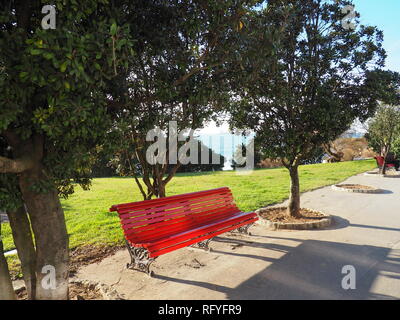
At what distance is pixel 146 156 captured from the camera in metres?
5.54

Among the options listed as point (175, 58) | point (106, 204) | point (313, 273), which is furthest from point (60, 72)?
point (106, 204)

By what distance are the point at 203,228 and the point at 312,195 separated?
6.87m

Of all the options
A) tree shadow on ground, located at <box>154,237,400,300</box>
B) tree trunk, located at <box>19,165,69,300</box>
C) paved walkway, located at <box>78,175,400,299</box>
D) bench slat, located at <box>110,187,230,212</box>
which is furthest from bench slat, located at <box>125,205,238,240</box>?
tree trunk, located at <box>19,165,69,300</box>

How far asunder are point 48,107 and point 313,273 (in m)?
4.15

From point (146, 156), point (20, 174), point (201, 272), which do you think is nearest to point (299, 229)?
point (201, 272)

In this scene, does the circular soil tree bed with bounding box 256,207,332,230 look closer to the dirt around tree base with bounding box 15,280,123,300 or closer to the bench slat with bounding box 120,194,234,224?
the bench slat with bounding box 120,194,234,224

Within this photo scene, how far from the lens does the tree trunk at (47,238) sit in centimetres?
301

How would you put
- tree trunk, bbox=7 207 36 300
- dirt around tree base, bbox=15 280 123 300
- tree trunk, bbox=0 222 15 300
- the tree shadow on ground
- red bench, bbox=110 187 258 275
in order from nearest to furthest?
tree trunk, bbox=0 222 15 300
tree trunk, bbox=7 207 36 300
dirt around tree base, bbox=15 280 123 300
the tree shadow on ground
red bench, bbox=110 187 258 275

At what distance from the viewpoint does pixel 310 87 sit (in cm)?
651

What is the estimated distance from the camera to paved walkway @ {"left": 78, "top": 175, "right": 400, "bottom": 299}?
383 cm

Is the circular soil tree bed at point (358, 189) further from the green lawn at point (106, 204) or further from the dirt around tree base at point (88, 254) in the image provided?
the dirt around tree base at point (88, 254)

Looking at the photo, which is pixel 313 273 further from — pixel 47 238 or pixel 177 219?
pixel 47 238

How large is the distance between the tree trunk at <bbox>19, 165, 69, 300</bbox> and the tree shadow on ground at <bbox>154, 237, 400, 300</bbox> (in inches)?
62.6

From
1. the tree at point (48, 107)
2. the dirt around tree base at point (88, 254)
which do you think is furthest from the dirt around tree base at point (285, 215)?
the tree at point (48, 107)
